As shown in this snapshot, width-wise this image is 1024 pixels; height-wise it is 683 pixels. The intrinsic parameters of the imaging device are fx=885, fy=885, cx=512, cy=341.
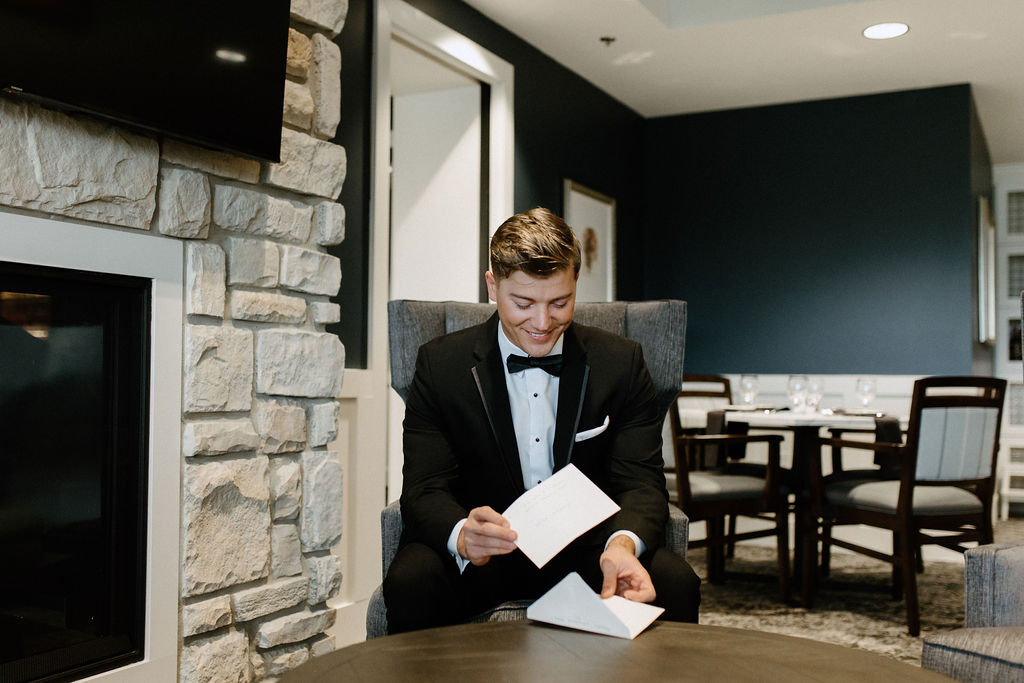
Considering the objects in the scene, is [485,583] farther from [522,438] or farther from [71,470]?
[71,470]

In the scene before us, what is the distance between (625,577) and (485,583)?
13.6 inches

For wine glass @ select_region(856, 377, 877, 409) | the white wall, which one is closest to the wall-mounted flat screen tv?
the white wall

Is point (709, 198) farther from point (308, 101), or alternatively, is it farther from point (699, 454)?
point (308, 101)

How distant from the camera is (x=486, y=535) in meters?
1.47

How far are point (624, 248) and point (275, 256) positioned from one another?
131 inches

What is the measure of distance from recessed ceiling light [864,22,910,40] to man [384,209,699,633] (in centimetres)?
294

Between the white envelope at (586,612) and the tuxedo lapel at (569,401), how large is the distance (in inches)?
19.6

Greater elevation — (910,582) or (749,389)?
→ (749,389)

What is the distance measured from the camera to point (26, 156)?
1777mm

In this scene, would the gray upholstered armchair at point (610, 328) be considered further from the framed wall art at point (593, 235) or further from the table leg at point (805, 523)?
the framed wall art at point (593, 235)

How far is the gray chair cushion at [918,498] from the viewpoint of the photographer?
10.5 ft

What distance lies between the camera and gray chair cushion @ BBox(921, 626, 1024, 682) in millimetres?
1352

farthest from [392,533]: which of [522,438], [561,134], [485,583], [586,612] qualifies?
[561,134]

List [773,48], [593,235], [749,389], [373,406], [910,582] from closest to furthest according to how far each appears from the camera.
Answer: [373,406]
[910,582]
[749,389]
[773,48]
[593,235]
